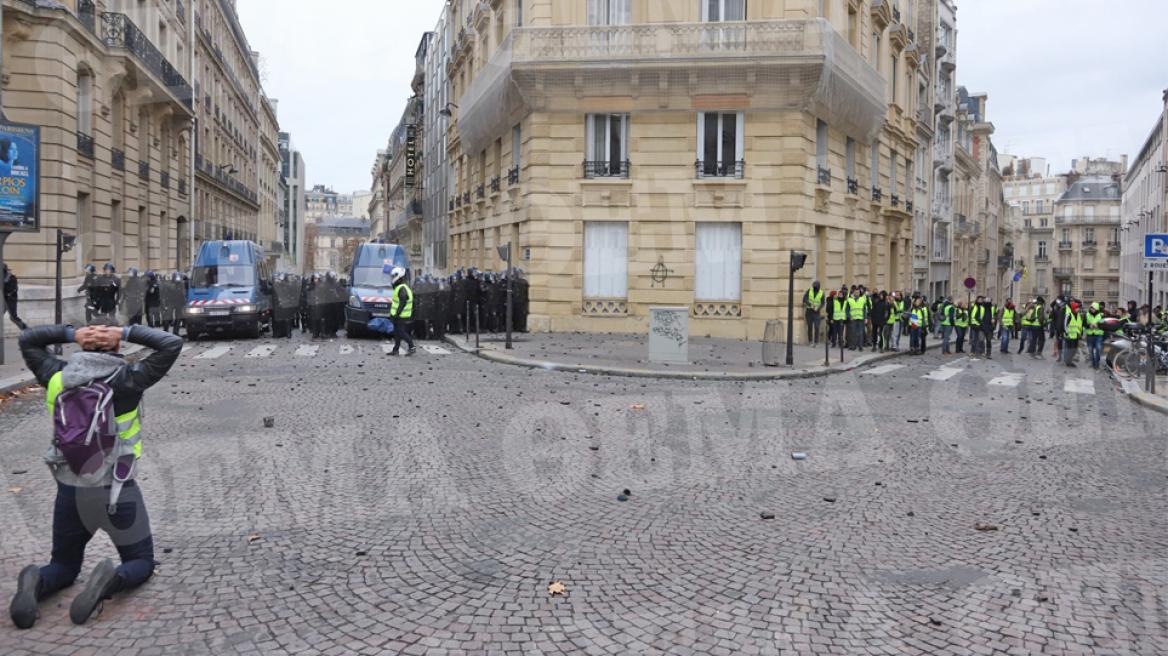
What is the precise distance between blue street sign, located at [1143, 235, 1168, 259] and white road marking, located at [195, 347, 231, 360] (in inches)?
705

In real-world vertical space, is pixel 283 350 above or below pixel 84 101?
below

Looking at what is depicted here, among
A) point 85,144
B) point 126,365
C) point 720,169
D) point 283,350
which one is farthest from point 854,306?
point 85,144

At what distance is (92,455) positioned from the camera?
4.56 meters

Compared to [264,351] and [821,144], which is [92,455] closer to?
[264,351]

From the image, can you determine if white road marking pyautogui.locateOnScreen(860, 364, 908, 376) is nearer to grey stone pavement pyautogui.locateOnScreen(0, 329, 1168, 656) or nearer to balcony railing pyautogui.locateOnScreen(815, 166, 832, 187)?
grey stone pavement pyautogui.locateOnScreen(0, 329, 1168, 656)

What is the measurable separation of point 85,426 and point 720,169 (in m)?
19.7

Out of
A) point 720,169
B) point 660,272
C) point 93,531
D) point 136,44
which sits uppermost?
point 136,44

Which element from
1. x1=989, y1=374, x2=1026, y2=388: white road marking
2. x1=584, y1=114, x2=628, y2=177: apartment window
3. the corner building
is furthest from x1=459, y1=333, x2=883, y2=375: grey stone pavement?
x1=584, y1=114, x2=628, y2=177: apartment window

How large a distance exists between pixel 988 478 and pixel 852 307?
14229 mm

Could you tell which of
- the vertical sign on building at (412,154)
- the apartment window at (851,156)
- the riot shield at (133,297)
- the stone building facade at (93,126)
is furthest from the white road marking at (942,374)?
the vertical sign on building at (412,154)

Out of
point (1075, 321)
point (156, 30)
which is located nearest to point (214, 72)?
point (156, 30)

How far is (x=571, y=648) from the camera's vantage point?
4305 mm

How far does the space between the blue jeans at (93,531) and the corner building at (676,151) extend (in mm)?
18668

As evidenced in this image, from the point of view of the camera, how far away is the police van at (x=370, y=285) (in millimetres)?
21562
